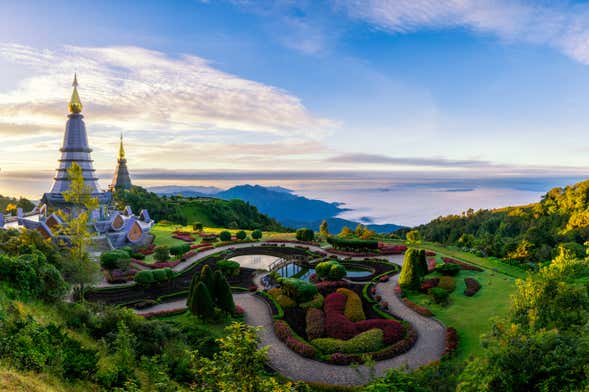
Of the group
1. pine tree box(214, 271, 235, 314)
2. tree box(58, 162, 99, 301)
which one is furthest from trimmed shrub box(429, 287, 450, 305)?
tree box(58, 162, 99, 301)

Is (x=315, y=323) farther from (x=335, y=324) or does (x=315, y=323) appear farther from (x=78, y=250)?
(x=78, y=250)

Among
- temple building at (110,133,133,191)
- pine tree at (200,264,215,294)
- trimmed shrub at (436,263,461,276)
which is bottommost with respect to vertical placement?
→ trimmed shrub at (436,263,461,276)

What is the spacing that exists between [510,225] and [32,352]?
9106cm

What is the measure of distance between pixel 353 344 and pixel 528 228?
6010cm

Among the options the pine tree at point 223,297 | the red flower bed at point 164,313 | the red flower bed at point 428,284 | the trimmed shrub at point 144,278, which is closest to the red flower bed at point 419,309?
the red flower bed at point 428,284

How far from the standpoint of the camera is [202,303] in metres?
21.7

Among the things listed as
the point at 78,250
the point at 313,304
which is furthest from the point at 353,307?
the point at 78,250

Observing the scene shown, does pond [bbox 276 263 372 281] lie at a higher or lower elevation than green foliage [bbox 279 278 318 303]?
lower

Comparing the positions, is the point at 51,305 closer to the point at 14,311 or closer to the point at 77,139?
the point at 14,311

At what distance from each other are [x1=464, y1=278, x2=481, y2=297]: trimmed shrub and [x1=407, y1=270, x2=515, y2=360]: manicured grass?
0.26 metres

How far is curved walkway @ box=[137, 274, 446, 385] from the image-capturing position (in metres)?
16.8

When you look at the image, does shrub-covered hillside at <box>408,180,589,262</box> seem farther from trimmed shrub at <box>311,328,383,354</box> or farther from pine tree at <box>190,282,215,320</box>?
pine tree at <box>190,282,215,320</box>

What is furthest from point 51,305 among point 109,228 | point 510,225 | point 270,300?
point 510,225

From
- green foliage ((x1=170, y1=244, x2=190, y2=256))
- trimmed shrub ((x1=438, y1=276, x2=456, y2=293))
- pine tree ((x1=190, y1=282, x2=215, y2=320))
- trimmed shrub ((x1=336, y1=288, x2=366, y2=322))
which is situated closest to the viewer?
pine tree ((x1=190, y1=282, x2=215, y2=320))
